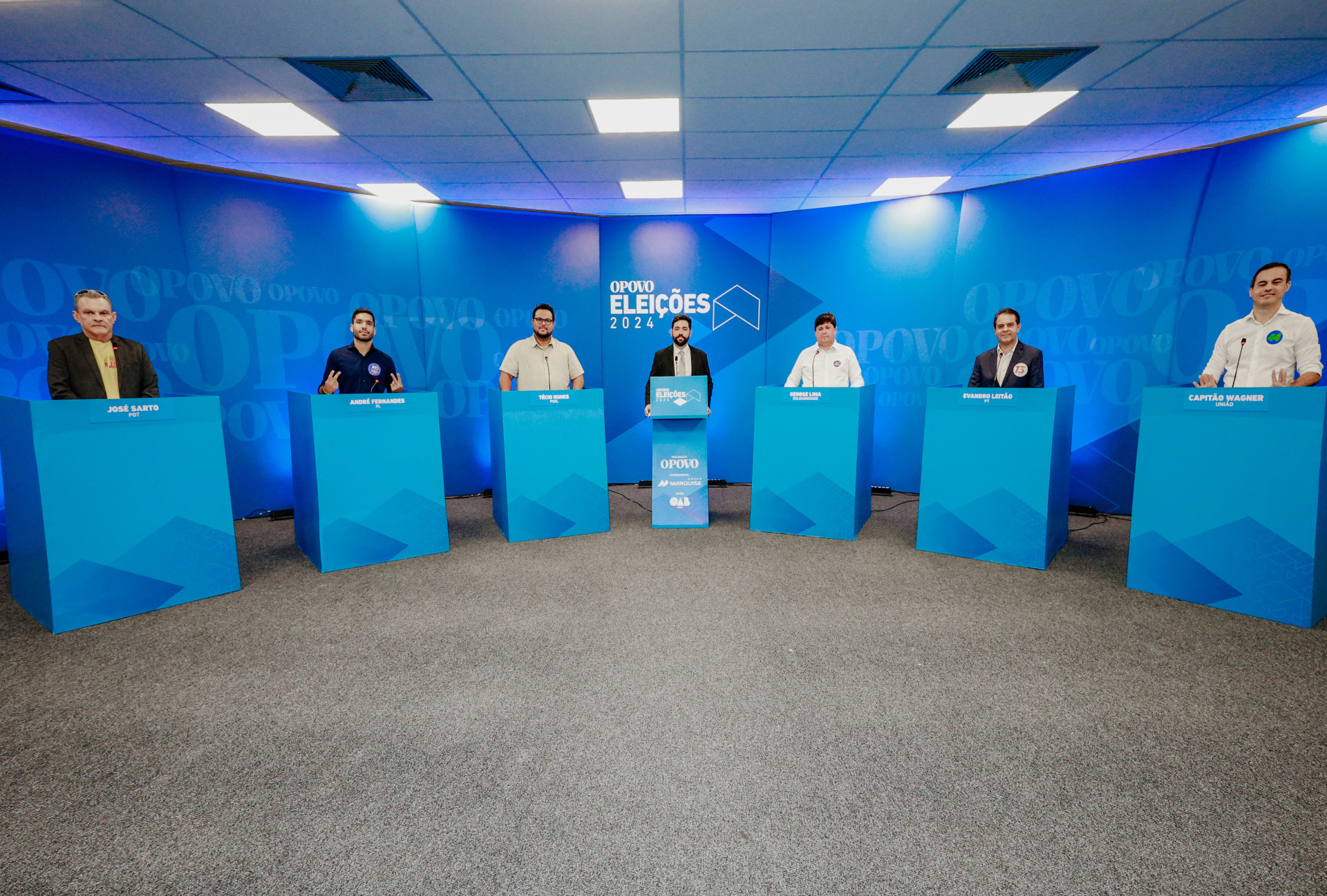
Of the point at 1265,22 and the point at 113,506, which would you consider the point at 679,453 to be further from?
the point at 1265,22

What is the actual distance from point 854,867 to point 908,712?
0.74 m

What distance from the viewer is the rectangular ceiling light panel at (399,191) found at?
16.6 ft

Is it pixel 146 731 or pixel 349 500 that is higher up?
pixel 349 500

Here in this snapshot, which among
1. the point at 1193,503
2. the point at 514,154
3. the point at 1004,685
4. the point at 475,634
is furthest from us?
the point at 514,154

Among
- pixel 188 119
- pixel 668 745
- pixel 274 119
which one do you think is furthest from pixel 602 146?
pixel 668 745

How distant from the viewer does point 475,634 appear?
251 centimetres

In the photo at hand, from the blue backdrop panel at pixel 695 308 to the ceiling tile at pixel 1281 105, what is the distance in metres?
3.69

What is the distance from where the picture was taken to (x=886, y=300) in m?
5.67

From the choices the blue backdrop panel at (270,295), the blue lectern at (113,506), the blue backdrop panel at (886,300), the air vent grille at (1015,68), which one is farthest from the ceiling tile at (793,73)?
the blue backdrop panel at (270,295)

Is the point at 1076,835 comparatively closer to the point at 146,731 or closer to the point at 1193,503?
the point at 1193,503

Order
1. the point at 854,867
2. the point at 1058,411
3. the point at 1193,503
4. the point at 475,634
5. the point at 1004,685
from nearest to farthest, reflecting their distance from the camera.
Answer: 1. the point at 854,867
2. the point at 1004,685
3. the point at 475,634
4. the point at 1193,503
5. the point at 1058,411

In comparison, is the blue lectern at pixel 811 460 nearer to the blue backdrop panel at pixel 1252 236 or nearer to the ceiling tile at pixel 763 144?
the ceiling tile at pixel 763 144

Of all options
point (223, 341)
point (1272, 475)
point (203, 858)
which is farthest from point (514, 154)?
point (1272, 475)

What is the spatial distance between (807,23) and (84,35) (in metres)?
3.81
